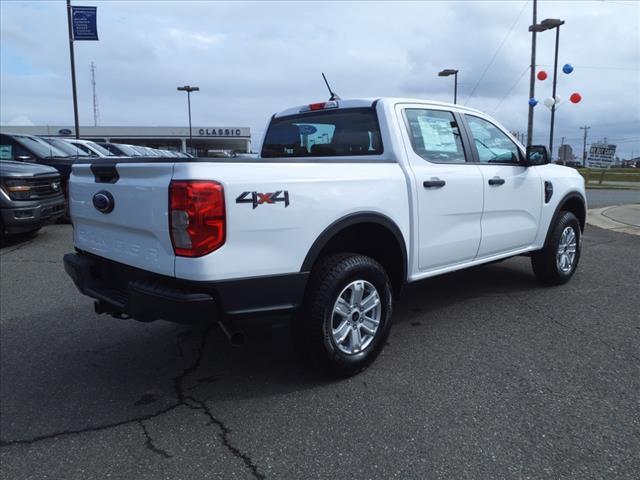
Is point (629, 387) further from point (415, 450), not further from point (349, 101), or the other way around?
point (349, 101)

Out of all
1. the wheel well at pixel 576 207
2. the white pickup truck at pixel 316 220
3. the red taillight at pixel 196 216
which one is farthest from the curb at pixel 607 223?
the red taillight at pixel 196 216

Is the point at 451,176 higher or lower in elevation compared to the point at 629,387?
higher

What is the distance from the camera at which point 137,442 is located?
2727mm

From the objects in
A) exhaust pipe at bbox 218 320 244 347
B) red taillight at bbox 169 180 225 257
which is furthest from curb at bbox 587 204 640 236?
red taillight at bbox 169 180 225 257

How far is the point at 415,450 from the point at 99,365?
2.37 m

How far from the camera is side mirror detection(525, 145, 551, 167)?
4.88 metres

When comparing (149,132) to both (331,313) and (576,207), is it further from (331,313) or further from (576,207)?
(331,313)

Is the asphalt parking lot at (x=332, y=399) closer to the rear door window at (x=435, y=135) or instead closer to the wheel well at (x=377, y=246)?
the wheel well at (x=377, y=246)

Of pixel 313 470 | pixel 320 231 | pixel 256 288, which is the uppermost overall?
pixel 320 231

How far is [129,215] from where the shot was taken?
9.89 ft

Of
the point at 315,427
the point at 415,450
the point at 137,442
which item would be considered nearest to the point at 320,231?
the point at 315,427

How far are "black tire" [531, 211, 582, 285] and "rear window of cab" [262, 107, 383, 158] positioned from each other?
256cm

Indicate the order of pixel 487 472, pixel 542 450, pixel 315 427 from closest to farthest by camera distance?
1. pixel 487 472
2. pixel 542 450
3. pixel 315 427

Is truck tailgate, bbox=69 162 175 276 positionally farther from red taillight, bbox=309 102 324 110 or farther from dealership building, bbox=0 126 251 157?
dealership building, bbox=0 126 251 157
